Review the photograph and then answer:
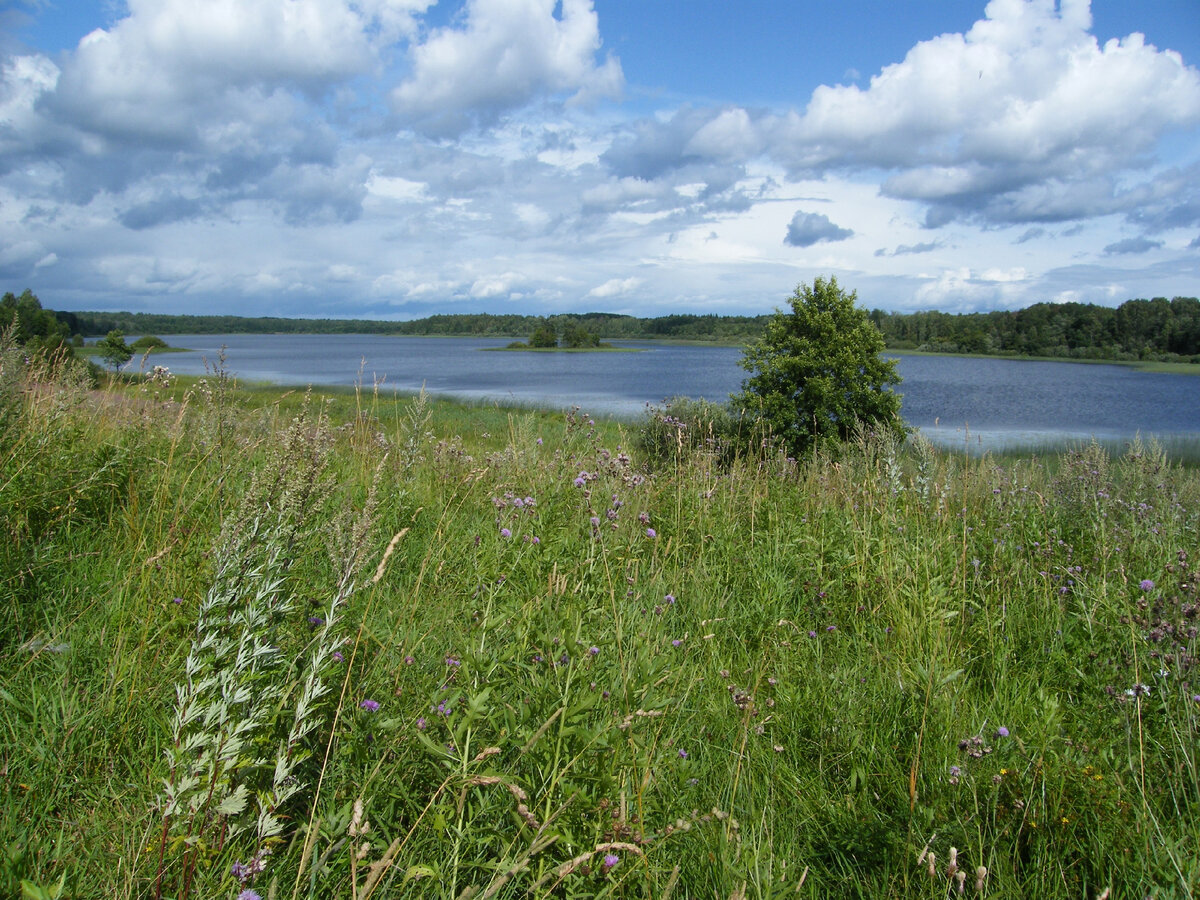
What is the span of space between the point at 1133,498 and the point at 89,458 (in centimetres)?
810

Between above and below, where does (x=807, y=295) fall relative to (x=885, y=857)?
above

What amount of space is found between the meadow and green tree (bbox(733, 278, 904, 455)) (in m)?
10.2

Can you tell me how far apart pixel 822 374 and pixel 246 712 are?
14.8 m

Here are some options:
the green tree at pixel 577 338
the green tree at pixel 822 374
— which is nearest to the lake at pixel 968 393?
the green tree at pixel 822 374

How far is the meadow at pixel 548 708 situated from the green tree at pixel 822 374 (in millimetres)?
10249

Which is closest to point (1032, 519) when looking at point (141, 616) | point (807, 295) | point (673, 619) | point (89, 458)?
point (673, 619)

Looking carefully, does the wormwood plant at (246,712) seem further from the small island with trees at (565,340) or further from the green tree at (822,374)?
Answer: the small island with trees at (565,340)

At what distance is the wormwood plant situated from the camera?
154 cm

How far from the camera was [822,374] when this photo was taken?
594 inches

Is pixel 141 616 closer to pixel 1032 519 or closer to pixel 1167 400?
pixel 1032 519

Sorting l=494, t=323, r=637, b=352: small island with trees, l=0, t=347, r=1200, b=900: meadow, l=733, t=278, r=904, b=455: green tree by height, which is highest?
l=494, t=323, r=637, b=352: small island with trees

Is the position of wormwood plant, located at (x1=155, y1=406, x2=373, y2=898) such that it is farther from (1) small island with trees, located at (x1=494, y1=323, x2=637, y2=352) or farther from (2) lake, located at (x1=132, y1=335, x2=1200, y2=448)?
(1) small island with trees, located at (x1=494, y1=323, x2=637, y2=352)

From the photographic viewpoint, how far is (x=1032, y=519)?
5.12 meters

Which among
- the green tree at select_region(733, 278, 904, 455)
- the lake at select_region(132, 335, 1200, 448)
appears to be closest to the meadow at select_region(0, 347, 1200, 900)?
the green tree at select_region(733, 278, 904, 455)
